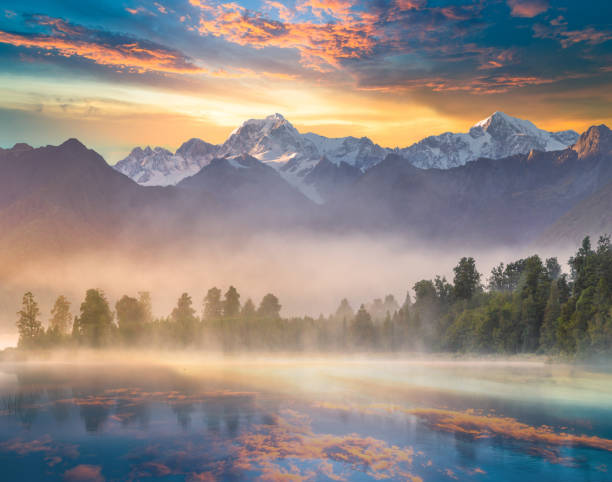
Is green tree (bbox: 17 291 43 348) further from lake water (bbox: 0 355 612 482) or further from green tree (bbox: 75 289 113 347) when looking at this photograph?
lake water (bbox: 0 355 612 482)

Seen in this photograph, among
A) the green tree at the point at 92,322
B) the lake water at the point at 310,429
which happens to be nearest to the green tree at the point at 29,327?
the green tree at the point at 92,322

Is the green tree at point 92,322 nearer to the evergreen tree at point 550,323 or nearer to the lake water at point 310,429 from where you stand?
the lake water at point 310,429

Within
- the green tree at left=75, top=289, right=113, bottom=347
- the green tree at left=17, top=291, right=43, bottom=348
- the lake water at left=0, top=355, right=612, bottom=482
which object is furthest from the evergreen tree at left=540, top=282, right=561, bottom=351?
the green tree at left=17, top=291, right=43, bottom=348

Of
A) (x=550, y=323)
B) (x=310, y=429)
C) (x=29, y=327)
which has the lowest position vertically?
(x=310, y=429)

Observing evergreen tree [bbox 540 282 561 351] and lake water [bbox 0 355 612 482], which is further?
evergreen tree [bbox 540 282 561 351]

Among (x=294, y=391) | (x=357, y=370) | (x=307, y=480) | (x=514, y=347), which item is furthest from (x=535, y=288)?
(x=307, y=480)

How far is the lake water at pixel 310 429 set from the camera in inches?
2111

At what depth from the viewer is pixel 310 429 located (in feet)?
229

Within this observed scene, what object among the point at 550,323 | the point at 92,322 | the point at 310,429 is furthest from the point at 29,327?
the point at 550,323

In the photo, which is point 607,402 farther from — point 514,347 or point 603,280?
point 514,347

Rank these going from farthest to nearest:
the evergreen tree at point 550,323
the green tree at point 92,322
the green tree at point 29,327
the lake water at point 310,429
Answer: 1. the green tree at point 92,322
2. the green tree at point 29,327
3. the evergreen tree at point 550,323
4. the lake water at point 310,429

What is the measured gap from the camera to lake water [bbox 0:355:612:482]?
53.6m

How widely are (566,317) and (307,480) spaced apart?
122243mm

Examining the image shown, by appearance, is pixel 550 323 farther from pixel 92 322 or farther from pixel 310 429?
pixel 92 322
